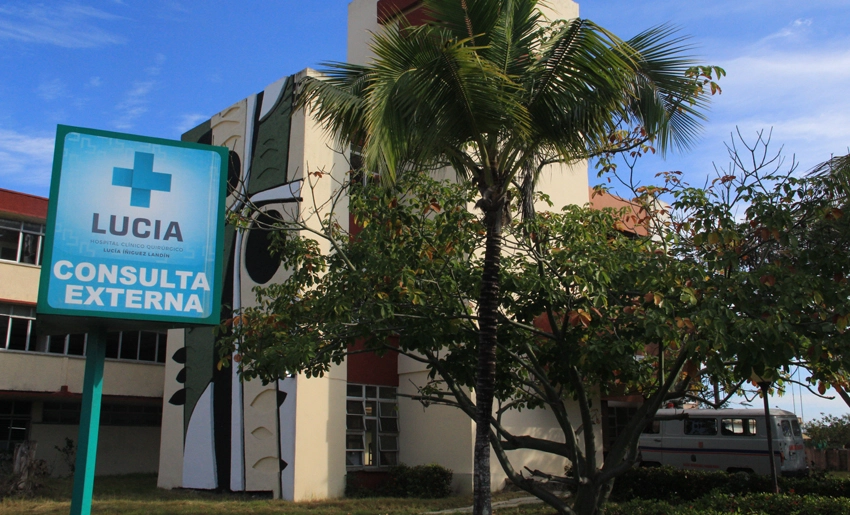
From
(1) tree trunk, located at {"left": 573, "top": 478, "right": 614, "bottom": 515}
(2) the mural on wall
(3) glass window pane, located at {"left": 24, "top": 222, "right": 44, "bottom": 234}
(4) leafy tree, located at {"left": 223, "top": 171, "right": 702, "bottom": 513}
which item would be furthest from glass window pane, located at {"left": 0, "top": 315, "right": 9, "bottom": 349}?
(1) tree trunk, located at {"left": 573, "top": 478, "right": 614, "bottom": 515}

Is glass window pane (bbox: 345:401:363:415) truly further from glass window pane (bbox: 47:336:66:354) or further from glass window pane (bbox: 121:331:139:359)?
glass window pane (bbox: 47:336:66:354)

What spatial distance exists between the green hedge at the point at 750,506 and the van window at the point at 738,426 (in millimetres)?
10018

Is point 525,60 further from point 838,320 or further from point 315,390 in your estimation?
point 315,390

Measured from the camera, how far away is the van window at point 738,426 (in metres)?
22.2

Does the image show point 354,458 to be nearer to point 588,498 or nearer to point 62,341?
point 588,498

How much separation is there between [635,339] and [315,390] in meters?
8.97

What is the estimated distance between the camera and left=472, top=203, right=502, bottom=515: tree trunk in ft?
29.9

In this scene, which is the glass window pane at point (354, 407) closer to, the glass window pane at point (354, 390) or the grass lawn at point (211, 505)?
the glass window pane at point (354, 390)

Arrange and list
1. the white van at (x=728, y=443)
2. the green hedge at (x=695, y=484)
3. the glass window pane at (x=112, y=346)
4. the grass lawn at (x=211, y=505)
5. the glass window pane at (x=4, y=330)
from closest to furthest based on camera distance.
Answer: the grass lawn at (x=211, y=505)
the green hedge at (x=695, y=484)
the white van at (x=728, y=443)
the glass window pane at (x=4, y=330)
the glass window pane at (x=112, y=346)

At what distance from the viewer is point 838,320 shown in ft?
28.4

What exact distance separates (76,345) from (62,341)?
0.47m

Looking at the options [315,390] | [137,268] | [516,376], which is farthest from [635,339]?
[315,390]

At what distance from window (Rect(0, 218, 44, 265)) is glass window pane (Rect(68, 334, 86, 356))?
2685 mm

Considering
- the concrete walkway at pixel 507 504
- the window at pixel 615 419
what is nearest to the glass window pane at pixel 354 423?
the concrete walkway at pixel 507 504
